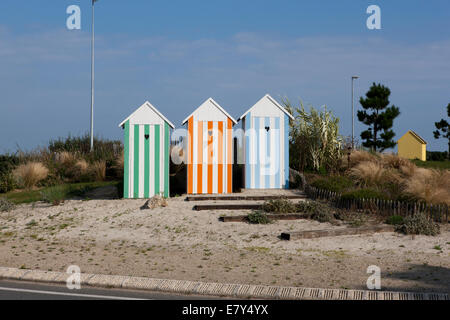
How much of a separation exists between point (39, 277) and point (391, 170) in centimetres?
1371

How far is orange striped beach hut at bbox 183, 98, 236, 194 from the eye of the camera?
645 inches

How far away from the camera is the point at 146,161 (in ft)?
52.7

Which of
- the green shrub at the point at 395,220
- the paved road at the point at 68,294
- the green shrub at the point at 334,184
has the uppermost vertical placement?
the green shrub at the point at 334,184

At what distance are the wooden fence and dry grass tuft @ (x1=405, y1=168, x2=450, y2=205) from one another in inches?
8.8

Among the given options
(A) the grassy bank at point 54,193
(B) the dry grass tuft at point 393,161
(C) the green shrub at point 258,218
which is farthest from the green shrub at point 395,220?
(A) the grassy bank at point 54,193

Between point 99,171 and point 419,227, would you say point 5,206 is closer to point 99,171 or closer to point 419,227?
point 99,171

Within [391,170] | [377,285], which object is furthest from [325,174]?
[377,285]

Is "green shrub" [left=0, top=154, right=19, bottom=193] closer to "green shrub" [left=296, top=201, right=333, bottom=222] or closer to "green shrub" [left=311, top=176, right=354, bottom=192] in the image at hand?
"green shrub" [left=311, top=176, right=354, bottom=192]

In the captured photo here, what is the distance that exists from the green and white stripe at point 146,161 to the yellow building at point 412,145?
26474 millimetres

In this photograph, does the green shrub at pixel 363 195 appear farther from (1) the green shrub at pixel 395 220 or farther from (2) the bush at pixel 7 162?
(2) the bush at pixel 7 162

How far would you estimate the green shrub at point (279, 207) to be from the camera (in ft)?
44.3

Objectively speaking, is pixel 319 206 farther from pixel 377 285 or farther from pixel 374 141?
pixel 374 141

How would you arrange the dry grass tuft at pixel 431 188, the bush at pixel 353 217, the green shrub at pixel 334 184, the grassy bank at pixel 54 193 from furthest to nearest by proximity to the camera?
the grassy bank at pixel 54 193 → the green shrub at pixel 334 184 → the dry grass tuft at pixel 431 188 → the bush at pixel 353 217

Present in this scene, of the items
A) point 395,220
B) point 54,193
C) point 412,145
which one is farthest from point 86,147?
point 412,145
